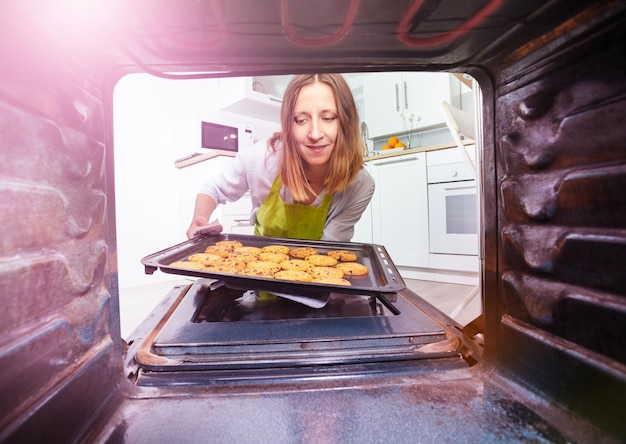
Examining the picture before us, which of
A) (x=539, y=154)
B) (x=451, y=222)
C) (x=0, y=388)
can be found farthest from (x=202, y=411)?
(x=451, y=222)

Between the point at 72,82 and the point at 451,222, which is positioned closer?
the point at 72,82

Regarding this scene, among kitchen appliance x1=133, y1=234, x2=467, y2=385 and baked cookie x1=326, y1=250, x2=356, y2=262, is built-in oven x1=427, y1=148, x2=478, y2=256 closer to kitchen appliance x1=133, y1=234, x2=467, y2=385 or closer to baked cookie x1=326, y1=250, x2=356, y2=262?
baked cookie x1=326, y1=250, x2=356, y2=262

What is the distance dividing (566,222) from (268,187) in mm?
1419

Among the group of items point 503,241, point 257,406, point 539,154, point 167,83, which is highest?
point 167,83

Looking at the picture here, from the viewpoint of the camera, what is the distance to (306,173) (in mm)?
1632

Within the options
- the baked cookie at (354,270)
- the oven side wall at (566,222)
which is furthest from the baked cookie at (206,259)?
the oven side wall at (566,222)

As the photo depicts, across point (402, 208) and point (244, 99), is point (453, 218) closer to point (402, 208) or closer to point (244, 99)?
point (402, 208)

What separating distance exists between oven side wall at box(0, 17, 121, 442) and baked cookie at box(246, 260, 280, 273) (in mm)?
548

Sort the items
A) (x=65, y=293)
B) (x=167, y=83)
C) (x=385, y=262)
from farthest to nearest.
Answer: (x=167, y=83) → (x=385, y=262) → (x=65, y=293)

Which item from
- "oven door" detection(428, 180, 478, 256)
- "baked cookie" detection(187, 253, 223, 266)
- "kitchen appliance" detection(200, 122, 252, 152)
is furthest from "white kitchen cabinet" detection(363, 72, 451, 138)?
"baked cookie" detection(187, 253, 223, 266)

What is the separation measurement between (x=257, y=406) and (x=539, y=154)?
0.56 metres

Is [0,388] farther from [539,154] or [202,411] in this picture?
[539,154]

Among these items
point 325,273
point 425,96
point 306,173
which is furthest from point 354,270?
point 425,96

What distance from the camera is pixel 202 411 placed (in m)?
0.44
